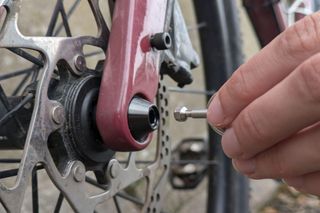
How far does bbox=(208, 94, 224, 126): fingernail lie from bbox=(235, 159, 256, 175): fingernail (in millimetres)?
39

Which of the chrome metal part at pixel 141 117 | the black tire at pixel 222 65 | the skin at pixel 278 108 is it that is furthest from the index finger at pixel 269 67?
the black tire at pixel 222 65

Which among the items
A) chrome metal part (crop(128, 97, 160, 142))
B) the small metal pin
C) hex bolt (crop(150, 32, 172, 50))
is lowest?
the small metal pin

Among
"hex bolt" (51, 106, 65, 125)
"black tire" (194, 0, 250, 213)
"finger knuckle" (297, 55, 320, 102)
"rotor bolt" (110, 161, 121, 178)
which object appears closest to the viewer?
"finger knuckle" (297, 55, 320, 102)

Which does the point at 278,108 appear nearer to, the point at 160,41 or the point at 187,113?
the point at 187,113

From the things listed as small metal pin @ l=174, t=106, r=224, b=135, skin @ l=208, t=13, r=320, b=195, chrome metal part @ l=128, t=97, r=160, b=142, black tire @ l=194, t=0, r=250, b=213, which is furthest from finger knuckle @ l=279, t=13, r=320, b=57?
black tire @ l=194, t=0, r=250, b=213

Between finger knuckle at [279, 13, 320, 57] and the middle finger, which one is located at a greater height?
finger knuckle at [279, 13, 320, 57]

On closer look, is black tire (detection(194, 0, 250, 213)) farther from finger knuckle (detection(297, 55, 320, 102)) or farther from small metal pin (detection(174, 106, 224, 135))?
finger knuckle (detection(297, 55, 320, 102))

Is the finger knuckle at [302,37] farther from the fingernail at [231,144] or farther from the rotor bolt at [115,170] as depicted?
the rotor bolt at [115,170]

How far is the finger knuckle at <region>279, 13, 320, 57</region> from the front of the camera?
43cm

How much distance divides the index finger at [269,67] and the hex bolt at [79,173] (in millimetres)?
219

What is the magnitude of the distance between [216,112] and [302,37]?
89 millimetres

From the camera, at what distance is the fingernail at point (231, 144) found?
47 cm

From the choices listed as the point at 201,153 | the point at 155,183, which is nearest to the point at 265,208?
the point at 201,153

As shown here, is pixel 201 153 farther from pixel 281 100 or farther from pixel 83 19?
pixel 281 100
